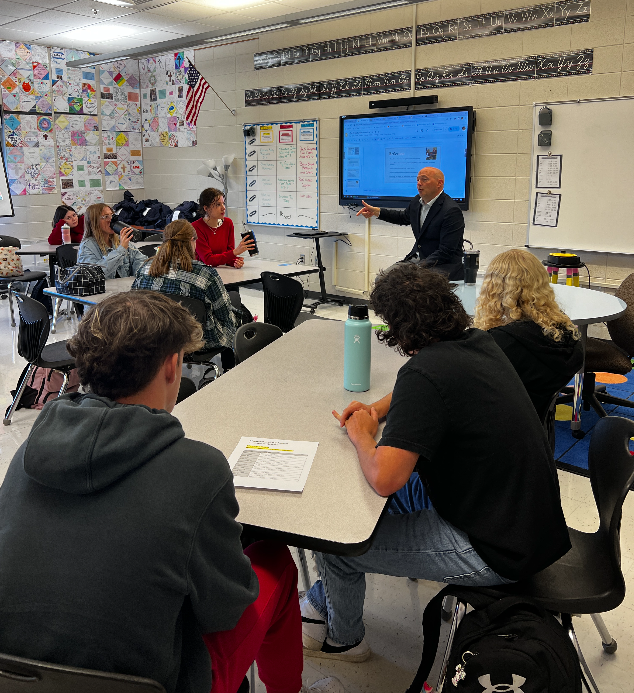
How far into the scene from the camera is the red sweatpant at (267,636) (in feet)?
3.73

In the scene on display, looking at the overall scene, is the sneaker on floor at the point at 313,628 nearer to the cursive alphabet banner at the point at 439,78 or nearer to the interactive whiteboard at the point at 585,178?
the interactive whiteboard at the point at 585,178

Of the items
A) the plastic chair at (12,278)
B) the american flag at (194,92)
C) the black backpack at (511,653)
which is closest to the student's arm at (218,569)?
the black backpack at (511,653)

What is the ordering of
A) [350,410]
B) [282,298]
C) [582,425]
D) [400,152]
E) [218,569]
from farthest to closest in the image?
[400,152]
[282,298]
[582,425]
[350,410]
[218,569]

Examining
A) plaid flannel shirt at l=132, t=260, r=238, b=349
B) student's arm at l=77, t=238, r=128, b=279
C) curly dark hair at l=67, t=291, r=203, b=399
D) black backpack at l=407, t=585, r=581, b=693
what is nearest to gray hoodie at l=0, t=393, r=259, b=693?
curly dark hair at l=67, t=291, r=203, b=399

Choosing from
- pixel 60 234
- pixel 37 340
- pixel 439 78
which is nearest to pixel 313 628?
pixel 37 340

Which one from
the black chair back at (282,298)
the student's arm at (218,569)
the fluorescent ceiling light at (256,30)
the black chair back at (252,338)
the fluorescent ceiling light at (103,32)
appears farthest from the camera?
the fluorescent ceiling light at (103,32)

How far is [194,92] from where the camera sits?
7.89 metres

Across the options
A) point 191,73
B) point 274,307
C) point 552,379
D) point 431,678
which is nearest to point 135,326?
point 431,678

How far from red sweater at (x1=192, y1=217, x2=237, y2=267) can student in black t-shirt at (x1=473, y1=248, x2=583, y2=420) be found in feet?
8.65

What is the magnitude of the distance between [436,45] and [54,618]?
5911 mm

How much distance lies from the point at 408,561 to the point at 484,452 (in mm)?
346

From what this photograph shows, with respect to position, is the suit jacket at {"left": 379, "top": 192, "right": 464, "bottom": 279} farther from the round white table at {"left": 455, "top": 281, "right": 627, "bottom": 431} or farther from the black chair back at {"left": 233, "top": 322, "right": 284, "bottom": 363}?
the black chair back at {"left": 233, "top": 322, "right": 284, "bottom": 363}

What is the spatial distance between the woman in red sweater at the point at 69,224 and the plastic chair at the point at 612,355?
16.0 feet

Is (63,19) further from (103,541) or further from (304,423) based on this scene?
(103,541)
